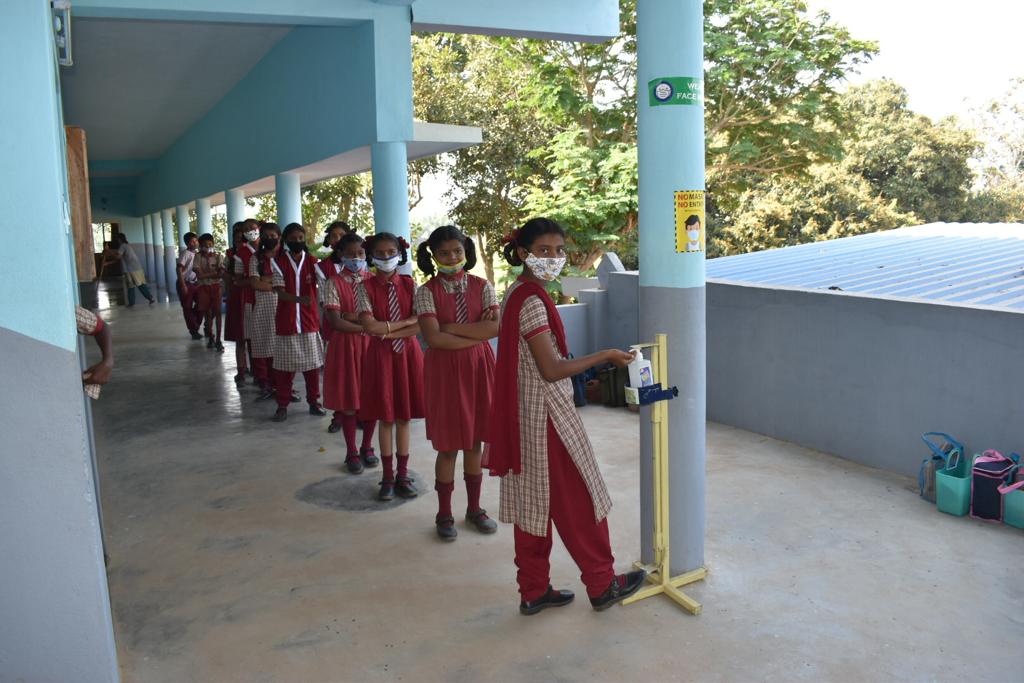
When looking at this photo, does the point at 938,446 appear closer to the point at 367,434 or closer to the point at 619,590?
the point at 619,590

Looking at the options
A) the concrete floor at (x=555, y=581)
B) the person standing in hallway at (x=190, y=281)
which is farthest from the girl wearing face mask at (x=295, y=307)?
the person standing in hallway at (x=190, y=281)

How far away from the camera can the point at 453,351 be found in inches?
159

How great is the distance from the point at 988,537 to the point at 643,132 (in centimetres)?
267

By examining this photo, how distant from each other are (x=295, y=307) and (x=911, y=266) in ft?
16.6

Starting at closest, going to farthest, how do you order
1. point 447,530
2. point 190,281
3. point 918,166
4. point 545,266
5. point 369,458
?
1. point 545,266
2. point 447,530
3. point 369,458
4. point 190,281
5. point 918,166

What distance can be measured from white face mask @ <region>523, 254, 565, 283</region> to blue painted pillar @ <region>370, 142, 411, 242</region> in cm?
376

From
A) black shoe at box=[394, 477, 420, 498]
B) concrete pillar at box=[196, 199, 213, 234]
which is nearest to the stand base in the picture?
black shoe at box=[394, 477, 420, 498]

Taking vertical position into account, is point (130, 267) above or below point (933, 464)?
above

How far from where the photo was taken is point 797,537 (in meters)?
4.09

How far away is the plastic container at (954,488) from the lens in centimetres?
430

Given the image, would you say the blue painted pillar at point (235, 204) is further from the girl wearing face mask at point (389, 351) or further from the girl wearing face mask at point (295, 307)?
the girl wearing face mask at point (389, 351)

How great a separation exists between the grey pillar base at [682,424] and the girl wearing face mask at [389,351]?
155cm

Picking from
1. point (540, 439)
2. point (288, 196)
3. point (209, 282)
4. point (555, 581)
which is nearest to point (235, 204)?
point (209, 282)

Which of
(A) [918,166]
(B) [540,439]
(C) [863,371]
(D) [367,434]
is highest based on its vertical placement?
(A) [918,166]
